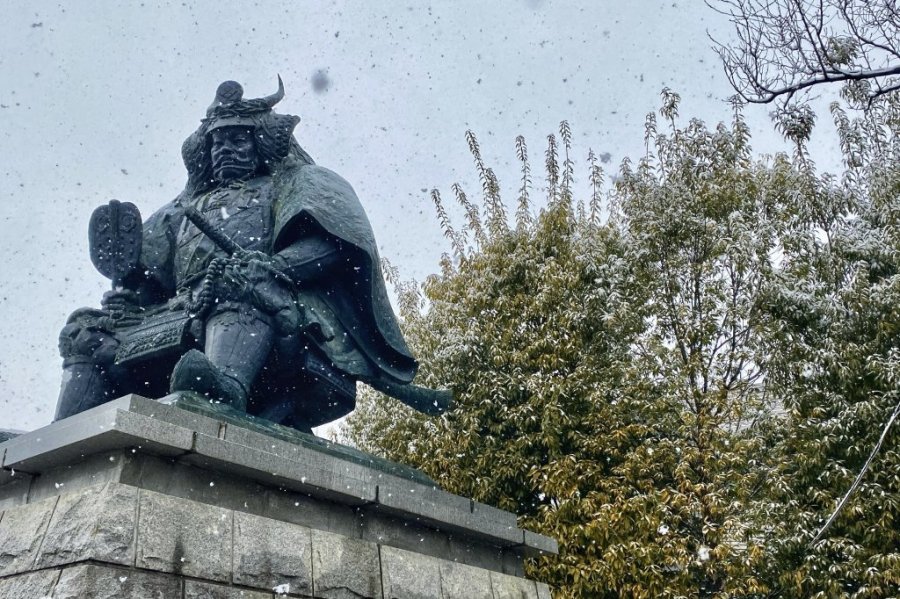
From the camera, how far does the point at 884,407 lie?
969cm

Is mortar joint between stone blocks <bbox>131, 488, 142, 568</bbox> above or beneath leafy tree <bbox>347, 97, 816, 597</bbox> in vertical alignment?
beneath

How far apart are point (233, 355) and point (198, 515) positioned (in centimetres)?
115

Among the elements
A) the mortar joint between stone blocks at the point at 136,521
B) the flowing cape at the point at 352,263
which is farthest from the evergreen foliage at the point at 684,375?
the mortar joint between stone blocks at the point at 136,521

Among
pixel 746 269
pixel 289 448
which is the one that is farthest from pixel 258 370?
pixel 746 269

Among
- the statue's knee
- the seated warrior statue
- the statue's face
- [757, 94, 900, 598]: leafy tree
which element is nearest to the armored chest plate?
the seated warrior statue

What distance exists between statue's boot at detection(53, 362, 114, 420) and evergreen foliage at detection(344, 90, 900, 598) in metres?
6.64

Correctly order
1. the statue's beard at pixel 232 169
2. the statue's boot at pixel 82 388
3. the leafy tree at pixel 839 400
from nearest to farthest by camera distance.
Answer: the statue's boot at pixel 82 388 → the statue's beard at pixel 232 169 → the leafy tree at pixel 839 400

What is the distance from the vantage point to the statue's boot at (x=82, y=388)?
14.9ft

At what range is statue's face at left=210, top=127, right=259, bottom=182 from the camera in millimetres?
5211

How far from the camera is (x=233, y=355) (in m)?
4.28

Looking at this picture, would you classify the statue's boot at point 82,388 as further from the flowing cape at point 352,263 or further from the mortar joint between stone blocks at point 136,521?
the mortar joint between stone blocks at point 136,521

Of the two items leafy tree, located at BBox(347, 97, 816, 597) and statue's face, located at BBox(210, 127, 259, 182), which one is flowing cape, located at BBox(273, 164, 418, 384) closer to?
statue's face, located at BBox(210, 127, 259, 182)

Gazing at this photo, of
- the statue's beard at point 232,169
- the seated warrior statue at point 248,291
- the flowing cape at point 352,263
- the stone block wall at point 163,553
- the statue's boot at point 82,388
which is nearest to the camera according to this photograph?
the stone block wall at point 163,553

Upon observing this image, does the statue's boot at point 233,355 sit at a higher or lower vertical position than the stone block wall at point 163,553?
higher
